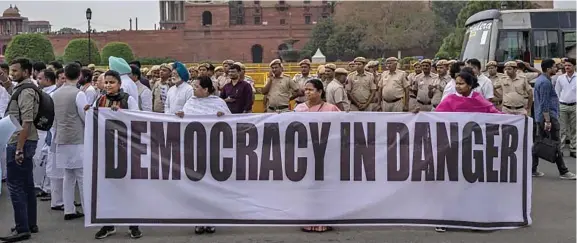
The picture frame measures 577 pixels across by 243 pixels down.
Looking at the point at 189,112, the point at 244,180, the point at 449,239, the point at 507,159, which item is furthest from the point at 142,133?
the point at 507,159

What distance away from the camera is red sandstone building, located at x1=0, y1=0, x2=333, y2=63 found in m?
84.0

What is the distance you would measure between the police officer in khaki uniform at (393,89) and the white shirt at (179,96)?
475 centimetres

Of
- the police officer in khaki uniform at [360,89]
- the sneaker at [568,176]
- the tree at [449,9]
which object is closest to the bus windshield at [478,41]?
the police officer in khaki uniform at [360,89]

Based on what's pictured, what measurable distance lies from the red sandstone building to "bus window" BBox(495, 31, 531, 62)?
6693 centimetres

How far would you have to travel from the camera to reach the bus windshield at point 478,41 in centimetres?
1955

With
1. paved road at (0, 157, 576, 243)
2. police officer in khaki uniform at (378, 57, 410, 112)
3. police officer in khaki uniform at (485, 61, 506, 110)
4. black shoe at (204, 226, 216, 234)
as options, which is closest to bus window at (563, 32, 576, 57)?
police officer in khaki uniform at (378, 57, 410, 112)

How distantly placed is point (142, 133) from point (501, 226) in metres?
3.32

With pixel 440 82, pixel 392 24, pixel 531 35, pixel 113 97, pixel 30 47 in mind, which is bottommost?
pixel 113 97

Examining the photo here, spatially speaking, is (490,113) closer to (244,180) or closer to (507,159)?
(507,159)

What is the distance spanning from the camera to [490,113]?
6508 millimetres

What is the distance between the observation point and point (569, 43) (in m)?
19.4

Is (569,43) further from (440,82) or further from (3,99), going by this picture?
(3,99)

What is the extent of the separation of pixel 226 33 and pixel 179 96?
7979 cm

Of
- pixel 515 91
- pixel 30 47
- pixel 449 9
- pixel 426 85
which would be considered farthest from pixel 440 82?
pixel 449 9
